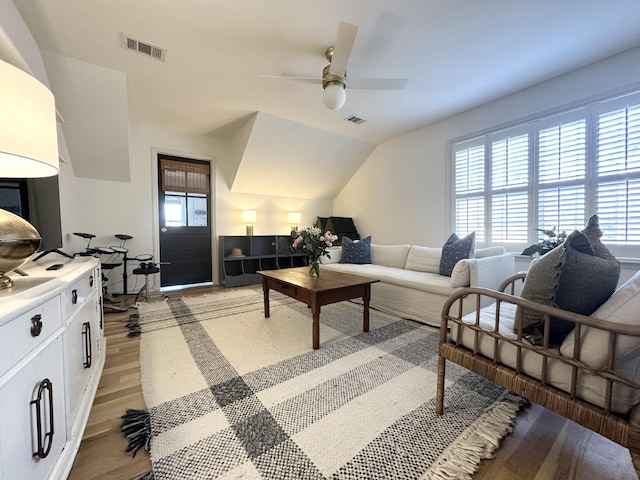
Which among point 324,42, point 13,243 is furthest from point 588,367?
point 324,42

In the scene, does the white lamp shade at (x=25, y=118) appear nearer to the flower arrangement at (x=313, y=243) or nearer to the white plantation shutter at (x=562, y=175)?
the flower arrangement at (x=313, y=243)

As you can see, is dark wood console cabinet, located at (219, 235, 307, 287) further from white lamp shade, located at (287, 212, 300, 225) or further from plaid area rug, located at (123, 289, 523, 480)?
plaid area rug, located at (123, 289, 523, 480)

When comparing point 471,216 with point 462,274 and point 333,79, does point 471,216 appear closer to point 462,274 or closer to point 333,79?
point 462,274

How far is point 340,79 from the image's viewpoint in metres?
2.19

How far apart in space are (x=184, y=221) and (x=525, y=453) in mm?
4958

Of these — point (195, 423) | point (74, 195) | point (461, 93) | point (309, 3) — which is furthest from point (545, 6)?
point (74, 195)

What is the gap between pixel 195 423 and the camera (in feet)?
4.31

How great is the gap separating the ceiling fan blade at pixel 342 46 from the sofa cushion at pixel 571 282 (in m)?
1.81

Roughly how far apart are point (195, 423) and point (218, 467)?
13.0 inches

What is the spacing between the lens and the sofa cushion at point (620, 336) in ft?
2.86

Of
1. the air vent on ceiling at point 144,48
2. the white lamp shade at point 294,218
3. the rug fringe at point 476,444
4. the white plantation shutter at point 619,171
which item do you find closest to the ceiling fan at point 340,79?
the air vent on ceiling at point 144,48

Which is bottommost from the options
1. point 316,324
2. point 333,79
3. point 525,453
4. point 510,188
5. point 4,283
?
point 525,453

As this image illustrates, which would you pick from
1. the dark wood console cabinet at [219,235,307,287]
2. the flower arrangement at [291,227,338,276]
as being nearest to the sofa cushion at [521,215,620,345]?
the flower arrangement at [291,227,338,276]

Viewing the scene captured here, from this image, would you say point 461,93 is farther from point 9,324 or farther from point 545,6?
point 9,324
